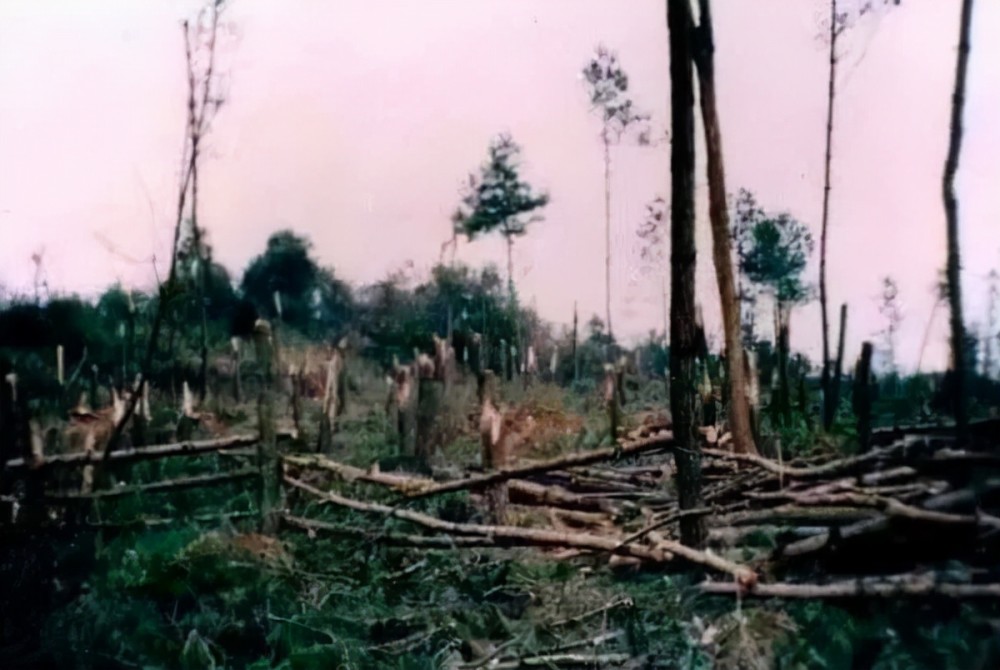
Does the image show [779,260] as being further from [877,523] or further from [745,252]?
[877,523]

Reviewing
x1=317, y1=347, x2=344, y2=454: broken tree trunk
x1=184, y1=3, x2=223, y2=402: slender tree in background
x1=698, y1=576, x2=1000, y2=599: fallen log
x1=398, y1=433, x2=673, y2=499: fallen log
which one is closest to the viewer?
x1=698, y1=576, x2=1000, y2=599: fallen log

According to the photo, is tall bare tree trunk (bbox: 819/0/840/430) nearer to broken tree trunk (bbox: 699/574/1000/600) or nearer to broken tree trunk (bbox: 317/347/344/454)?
broken tree trunk (bbox: 699/574/1000/600)

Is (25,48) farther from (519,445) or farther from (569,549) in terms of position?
(569,549)

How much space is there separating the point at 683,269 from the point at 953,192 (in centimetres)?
61

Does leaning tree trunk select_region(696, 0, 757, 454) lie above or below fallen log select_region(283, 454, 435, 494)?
above

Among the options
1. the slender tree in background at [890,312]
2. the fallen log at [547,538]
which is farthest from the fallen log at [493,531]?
the slender tree in background at [890,312]

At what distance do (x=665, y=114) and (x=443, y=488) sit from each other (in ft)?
3.39

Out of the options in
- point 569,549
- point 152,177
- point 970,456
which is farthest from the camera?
point 152,177

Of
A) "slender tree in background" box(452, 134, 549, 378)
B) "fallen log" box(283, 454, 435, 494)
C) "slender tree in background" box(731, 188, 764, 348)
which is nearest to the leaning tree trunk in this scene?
"slender tree in background" box(731, 188, 764, 348)

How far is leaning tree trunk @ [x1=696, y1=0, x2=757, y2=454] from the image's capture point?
201 cm

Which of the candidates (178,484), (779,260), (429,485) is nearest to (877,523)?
(779,260)

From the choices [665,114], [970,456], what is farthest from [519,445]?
[970,456]

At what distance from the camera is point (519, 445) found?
2.12m

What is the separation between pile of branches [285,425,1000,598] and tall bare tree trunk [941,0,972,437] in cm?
21
